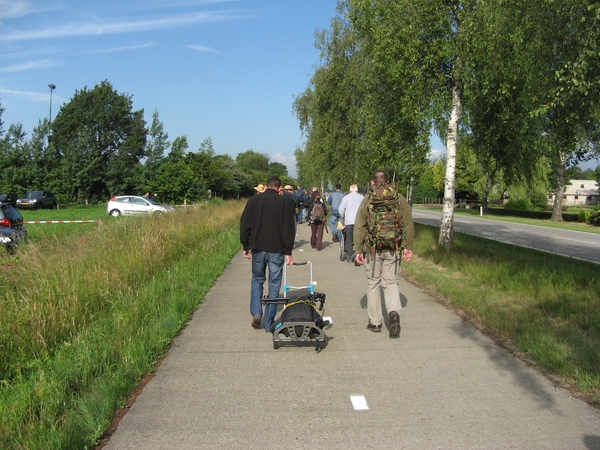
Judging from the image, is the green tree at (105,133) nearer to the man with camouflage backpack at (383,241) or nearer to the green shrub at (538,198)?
the green shrub at (538,198)

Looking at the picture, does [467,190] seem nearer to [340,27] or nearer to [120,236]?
[340,27]

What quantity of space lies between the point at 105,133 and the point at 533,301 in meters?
73.4

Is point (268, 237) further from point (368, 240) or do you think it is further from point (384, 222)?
point (384, 222)

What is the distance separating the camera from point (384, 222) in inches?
255

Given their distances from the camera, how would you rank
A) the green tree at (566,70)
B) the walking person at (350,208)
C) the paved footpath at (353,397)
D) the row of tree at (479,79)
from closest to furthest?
Answer: the paved footpath at (353,397) < the green tree at (566,70) < the row of tree at (479,79) < the walking person at (350,208)

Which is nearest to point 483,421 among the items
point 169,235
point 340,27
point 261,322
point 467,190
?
point 261,322

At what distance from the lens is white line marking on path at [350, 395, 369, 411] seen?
4375 mm

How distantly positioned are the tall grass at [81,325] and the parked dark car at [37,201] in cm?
3969

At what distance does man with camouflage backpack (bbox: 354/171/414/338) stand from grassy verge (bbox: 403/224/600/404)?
130cm

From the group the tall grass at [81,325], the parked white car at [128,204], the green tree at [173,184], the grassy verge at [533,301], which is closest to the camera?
the tall grass at [81,325]

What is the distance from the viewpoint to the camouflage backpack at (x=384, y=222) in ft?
21.2

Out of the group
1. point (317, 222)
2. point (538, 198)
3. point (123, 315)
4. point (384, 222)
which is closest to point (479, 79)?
point (317, 222)

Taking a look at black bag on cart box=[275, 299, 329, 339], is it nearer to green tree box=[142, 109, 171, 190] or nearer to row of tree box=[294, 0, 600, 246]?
row of tree box=[294, 0, 600, 246]

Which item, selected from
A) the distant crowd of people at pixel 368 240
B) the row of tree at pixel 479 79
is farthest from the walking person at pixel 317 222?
the distant crowd of people at pixel 368 240
